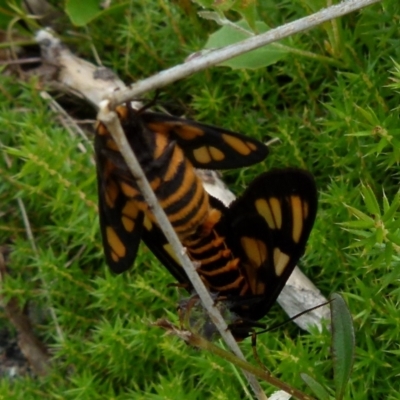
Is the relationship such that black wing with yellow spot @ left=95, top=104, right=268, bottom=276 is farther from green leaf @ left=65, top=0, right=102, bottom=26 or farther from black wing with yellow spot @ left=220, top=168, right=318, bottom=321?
green leaf @ left=65, top=0, right=102, bottom=26

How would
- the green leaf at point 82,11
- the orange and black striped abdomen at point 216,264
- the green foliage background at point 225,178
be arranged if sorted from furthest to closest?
the green leaf at point 82,11 → the green foliage background at point 225,178 → the orange and black striped abdomen at point 216,264

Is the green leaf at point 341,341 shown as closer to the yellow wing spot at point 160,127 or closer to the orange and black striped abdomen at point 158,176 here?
the orange and black striped abdomen at point 158,176

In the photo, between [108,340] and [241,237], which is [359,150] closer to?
[241,237]

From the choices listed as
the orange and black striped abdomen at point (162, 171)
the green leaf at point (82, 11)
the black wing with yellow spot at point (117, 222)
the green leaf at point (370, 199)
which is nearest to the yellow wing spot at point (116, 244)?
the black wing with yellow spot at point (117, 222)

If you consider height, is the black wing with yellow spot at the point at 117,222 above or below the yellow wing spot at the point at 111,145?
below

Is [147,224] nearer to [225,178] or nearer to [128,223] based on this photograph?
[128,223]

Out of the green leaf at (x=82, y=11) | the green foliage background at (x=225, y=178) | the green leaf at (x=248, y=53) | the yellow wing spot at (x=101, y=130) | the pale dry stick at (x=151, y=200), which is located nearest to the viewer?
the pale dry stick at (x=151, y=200)

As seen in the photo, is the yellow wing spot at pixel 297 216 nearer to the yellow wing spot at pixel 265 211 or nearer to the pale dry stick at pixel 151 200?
the yellow wing spot at pixel 265 211

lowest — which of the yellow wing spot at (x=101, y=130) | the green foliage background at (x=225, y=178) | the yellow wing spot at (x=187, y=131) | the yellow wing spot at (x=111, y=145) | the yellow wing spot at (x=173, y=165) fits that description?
the green foliage background at (x=225, y=178)

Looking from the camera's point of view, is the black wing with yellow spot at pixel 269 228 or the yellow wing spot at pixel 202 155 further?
the black wing with yellow spot at pixel 269 228

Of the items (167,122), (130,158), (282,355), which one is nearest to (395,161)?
(282,355)
